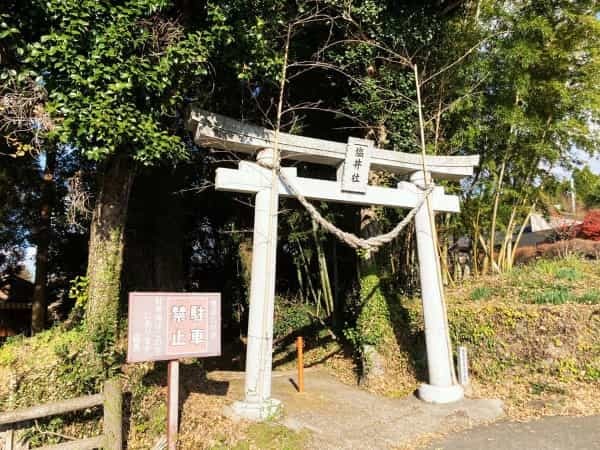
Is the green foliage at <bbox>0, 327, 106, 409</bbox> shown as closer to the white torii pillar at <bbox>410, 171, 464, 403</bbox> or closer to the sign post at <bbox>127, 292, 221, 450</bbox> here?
the sign post at <bbox>127, 292, 221, 450</bbox>

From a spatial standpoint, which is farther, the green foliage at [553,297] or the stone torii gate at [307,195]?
the green foliage at [553,297]

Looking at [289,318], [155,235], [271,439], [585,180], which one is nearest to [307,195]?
[271,439]

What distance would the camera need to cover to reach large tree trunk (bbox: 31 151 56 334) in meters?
8.14

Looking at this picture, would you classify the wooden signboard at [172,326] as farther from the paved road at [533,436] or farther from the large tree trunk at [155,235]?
the large tree trunk at [155,235]

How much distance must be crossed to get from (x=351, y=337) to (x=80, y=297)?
167 inches

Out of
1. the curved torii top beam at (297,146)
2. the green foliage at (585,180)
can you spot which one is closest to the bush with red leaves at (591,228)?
the green foliage at (585,180)

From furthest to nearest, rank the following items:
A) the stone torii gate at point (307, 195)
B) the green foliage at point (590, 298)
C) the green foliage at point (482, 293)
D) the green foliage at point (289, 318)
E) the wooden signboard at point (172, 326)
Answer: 1. the green foliage at point (289, 318)
2. the green foliage at point (482, 293)
3. the green foliage at point (590, 298)
4. the stone torii gate at point (307, 195)
5. the wooden signboard at point (172, 326)

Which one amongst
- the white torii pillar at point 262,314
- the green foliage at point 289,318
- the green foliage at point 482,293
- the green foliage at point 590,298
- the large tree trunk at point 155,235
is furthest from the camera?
the green foliage at point 289,318

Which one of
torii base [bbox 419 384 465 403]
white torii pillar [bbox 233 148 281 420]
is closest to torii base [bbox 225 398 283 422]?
white torii pillar [bbox 233 148 281 420]

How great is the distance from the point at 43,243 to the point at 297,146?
6.08 metres

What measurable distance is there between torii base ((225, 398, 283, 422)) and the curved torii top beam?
9.82 feet

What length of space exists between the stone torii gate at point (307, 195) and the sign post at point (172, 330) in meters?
A: 0.76

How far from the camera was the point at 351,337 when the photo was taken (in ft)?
23.2

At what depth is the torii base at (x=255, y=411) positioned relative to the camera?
4.45 meters
